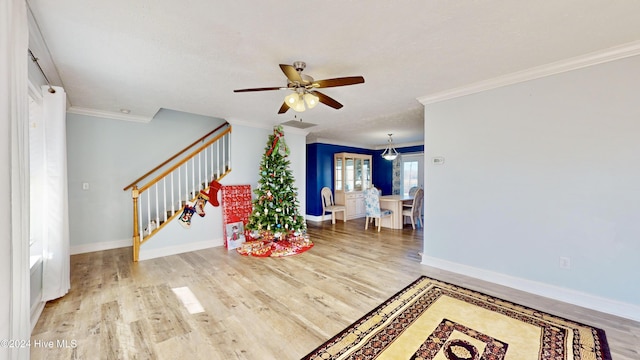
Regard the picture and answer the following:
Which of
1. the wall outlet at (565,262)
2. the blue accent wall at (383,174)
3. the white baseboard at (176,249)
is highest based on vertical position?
the blue accent wall at (383,174)

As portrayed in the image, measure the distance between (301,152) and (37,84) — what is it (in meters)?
4.14

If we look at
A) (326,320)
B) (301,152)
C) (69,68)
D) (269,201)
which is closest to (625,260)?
(326,320)

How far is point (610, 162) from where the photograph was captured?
2318 millimetres

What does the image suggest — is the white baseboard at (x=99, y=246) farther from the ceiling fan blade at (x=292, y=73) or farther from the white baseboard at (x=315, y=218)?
the ceiling fan blade at (x=292, y=73)

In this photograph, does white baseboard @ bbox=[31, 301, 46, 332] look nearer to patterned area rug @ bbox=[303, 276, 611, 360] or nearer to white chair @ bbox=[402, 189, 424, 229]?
patterned area rug @ bbox=[303, 276, 611, 360]

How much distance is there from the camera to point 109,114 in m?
4.27

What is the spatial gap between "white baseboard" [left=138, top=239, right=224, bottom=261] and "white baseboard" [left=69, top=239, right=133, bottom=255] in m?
1.12

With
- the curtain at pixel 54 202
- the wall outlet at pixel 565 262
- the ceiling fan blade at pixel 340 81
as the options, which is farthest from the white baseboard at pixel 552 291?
the curtain at pixel 54 202

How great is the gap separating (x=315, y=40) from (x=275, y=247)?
11.3 feet

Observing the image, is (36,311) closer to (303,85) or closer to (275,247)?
(275,247)

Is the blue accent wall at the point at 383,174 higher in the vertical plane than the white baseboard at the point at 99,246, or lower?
higher

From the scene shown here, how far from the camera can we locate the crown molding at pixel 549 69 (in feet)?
7.19

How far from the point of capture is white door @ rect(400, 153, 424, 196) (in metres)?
8.02

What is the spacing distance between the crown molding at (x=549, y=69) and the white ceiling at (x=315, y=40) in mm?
93
